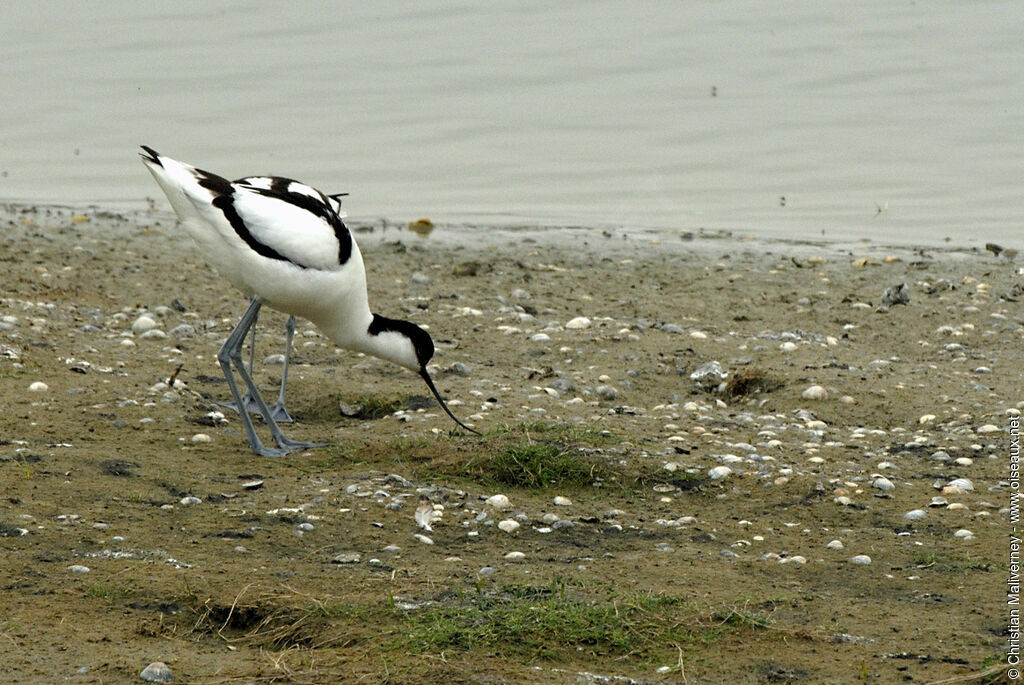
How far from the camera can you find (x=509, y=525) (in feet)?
14.2

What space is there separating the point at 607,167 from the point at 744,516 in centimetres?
670

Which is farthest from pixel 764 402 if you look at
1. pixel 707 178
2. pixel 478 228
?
pixel 707 178

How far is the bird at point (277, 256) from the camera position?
207 inches

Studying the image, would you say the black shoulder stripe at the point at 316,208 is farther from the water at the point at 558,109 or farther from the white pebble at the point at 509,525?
the water at the point at 558,109

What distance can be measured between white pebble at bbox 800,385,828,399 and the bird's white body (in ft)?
6.73

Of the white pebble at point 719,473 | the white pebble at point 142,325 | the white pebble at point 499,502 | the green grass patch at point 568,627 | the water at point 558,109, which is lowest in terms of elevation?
the green grass patch at point 568,627

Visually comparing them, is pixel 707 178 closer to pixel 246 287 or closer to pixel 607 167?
pixel 607 167

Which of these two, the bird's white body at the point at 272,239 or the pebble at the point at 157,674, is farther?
the bird's white body at the point at 272,239

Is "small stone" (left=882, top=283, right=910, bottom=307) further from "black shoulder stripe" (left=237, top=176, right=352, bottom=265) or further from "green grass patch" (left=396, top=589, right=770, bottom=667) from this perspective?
"green grass patch" (left=396, top=589, right=770, bottom=667)

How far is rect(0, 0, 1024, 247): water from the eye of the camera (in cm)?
1021

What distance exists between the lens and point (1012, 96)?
39.9ft

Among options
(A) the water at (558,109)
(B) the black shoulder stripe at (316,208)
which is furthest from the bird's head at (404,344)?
(A) the water at (558,109)

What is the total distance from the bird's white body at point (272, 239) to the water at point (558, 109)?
437 centimetres

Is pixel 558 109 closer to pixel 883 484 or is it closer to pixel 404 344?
pixel 404 344
